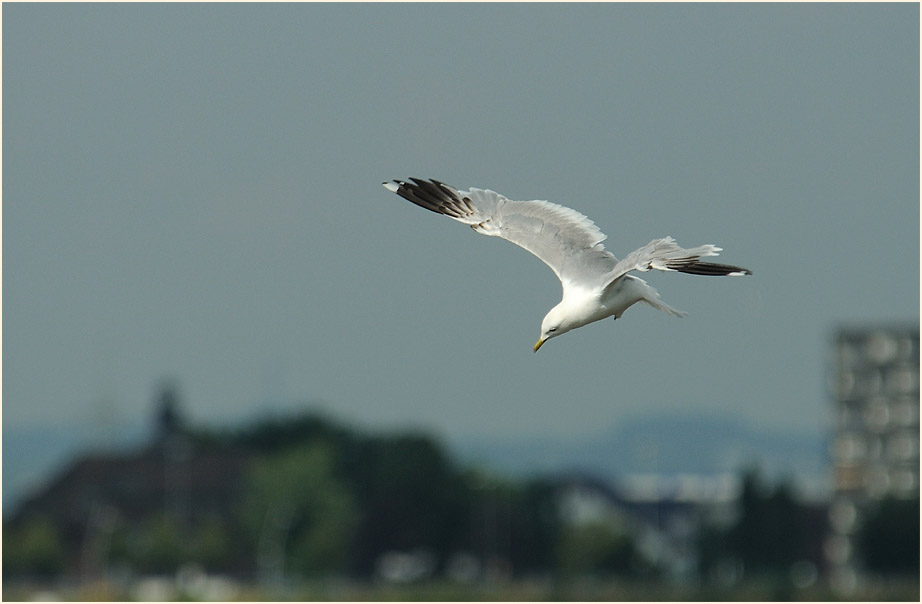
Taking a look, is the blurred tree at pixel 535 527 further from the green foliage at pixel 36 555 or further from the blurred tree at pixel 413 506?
the green foliage at pixel 36 555

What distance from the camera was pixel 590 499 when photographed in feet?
481

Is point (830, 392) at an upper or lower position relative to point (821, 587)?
upper

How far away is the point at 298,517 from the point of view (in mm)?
111625

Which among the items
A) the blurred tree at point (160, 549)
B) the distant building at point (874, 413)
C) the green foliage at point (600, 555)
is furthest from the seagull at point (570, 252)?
the distant building at point (874, 413)

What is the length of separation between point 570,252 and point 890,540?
100404 millimetres

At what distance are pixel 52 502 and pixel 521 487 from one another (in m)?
32.6

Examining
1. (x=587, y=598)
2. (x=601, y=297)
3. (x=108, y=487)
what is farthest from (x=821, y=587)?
(x=601, y=297)

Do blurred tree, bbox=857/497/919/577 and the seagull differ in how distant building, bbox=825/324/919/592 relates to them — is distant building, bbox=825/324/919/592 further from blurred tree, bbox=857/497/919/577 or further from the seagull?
the seagull

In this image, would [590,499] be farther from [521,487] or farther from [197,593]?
[197,593]

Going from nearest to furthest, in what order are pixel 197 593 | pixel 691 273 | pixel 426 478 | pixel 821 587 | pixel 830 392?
pixel 691 273 → pixel 197 593 → pixel 821 587 → pixel 426 478 → pixel 830 392

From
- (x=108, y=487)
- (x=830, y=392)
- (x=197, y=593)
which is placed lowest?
(x=197, y=593)

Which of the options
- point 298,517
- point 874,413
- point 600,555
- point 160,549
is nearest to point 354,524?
point 298,517

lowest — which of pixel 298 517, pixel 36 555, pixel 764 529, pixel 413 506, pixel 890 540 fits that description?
pixel 36 555

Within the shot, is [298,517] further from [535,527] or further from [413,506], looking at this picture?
[535,527]
